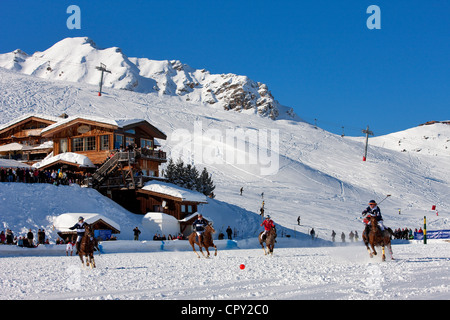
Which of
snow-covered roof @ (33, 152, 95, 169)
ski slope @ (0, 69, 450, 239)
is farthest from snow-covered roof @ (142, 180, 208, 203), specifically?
→ ski slope @ (0, 69, 450, 239)

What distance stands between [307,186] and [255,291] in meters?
72.4

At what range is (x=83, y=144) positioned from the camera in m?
52.6

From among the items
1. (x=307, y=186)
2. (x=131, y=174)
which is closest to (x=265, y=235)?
(x=131, y=174)

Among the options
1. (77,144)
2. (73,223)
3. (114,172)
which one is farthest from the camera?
(77,144)

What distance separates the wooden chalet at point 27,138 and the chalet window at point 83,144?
24.4 feet

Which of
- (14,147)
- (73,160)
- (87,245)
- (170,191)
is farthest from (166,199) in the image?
(87,245)

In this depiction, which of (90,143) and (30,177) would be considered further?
(90,143)

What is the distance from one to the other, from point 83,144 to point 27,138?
14667mm

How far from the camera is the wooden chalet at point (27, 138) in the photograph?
59.9 m

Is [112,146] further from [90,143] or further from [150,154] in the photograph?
[150,154]

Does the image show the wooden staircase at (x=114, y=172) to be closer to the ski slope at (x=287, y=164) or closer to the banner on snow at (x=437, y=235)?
the ski slope at (x=287, y=164)

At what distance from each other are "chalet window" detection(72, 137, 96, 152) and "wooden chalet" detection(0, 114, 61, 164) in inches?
293

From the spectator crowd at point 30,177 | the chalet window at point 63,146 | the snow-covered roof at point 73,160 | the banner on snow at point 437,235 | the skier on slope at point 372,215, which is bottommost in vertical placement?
the banner on snow at point 437,235

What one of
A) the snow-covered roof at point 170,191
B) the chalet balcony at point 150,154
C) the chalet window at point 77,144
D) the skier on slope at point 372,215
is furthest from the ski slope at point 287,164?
the skier on slope at point 372,215
